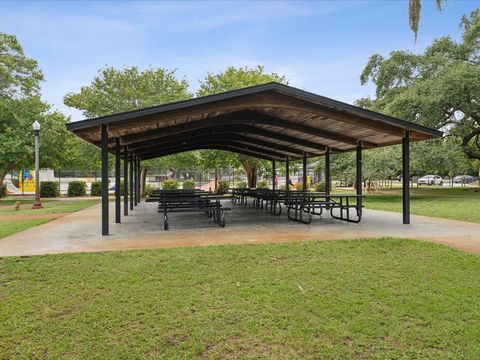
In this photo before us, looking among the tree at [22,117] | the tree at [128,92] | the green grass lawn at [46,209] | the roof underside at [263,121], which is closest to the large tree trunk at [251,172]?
the tree at [128,92]

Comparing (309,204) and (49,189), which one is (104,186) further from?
(49,189)

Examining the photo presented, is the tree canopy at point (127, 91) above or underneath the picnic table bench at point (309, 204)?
above

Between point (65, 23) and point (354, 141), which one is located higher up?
point (65, 23)

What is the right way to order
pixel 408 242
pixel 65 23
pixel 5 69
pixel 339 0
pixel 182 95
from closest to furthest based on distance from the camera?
pixel 408 242 → pixel 65 23 → pixel 339 0 → pixel 5 69 → pixel 182 95

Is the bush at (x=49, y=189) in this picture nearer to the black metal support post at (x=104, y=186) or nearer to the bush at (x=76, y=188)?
the bush at (x=76, y=188)

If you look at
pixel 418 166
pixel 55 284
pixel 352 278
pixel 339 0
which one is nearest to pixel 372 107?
pixel 418 166

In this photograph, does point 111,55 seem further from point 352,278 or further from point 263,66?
point 352,278

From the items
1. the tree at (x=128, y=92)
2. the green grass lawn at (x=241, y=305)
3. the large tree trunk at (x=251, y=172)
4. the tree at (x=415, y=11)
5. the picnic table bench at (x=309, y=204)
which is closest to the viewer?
the green grass lawn at (x=241, y=305)

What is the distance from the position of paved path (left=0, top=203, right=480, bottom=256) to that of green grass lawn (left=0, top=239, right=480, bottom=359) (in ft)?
2.86

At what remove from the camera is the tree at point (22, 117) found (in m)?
16.5

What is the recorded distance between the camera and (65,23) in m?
14.4

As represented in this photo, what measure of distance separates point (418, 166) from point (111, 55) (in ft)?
68.3

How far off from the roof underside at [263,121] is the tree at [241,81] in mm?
8409

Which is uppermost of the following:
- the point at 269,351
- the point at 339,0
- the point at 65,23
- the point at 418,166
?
the point at 339,0
